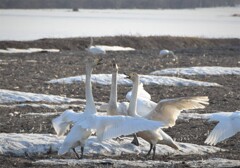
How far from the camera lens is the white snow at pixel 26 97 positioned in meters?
18.3

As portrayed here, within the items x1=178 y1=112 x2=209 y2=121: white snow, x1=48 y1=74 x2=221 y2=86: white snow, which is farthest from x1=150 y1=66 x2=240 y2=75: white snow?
x1=178 y1=112 x2=209 y2=121: white snow

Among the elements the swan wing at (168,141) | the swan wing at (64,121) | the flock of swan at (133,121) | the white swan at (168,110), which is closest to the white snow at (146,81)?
the flock of swan at (133,121)

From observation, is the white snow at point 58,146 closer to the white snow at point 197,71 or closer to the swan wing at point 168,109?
the swan wing at point 168,109

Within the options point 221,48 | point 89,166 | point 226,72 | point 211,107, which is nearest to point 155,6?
point 221,48

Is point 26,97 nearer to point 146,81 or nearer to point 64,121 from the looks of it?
point 146,81

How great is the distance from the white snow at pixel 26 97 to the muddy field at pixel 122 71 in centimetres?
102

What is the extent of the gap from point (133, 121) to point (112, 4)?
98.6 m

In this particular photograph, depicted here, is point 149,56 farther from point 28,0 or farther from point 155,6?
point 155,6

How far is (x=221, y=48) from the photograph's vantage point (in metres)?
40.1

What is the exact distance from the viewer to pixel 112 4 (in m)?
109

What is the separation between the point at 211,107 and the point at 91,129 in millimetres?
6886

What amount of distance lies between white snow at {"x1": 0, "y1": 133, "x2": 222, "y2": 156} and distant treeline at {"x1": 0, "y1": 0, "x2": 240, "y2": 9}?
82.8 meters

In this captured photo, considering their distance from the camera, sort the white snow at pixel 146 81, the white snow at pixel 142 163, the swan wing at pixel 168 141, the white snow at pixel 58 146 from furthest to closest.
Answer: the white snow at pixel 146 81 → the swan wing at pixel 168 141 → the white snow at pixel 58 146 → the white snow at pixel 142 163

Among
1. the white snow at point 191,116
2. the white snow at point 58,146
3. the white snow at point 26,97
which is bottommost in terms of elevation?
the white snow at point 26,97
